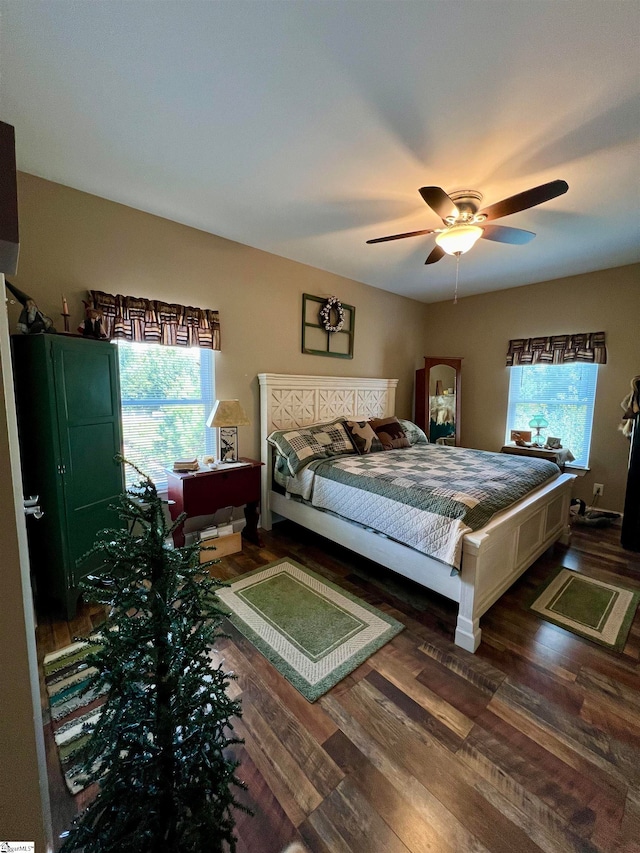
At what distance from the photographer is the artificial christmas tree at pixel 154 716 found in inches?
31.0

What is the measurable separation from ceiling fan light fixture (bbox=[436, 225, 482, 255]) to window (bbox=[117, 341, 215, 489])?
6.66 ft

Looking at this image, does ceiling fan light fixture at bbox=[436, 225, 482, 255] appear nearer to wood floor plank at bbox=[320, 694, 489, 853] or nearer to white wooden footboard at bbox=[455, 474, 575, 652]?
white wooden footboard at bbox=[455, 474, 575, 652]

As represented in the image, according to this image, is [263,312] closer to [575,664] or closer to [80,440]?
[80,440]

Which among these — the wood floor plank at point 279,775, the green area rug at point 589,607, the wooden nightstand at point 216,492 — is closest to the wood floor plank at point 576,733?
the green area rug at point 589,607

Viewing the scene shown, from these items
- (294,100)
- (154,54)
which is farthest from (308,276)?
(154,54)

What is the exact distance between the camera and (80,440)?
6.41 feet

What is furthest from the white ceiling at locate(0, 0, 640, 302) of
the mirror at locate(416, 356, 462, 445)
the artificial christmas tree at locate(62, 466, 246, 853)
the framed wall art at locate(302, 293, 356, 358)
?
the mirror at locate(416, 356, 462, 445)

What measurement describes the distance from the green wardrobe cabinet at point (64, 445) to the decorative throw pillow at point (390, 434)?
95.4 inches

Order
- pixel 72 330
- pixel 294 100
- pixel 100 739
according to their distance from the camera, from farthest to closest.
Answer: pixel 72 330 < pixel 294 100 < pixel 100 739

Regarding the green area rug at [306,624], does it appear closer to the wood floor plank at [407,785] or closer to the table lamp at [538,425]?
the wood floor plank at [407,785]

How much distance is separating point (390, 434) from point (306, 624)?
2.12m

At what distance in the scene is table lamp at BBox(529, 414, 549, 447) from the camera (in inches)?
157

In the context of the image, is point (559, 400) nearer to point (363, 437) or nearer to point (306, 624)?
point (363, 437)

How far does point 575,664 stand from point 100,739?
2.14 m
